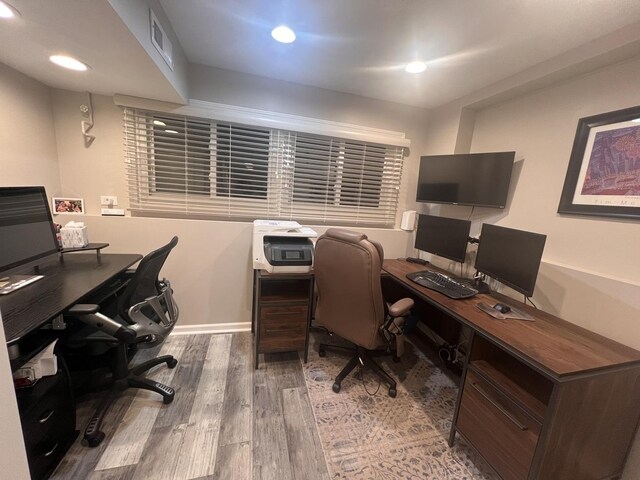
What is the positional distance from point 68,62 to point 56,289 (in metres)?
1.30

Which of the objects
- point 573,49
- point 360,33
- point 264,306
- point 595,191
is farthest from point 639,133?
point 264,306

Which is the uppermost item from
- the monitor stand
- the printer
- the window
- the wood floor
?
the window

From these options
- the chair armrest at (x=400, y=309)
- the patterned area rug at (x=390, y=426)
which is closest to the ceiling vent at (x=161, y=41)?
the chair armrest at (x=400, y=309)

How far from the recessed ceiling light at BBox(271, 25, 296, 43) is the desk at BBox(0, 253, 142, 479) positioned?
182 centimetres

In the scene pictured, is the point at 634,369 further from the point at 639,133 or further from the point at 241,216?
the point at 241,216

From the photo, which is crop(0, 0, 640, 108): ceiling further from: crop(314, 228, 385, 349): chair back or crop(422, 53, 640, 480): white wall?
crop(314, 228, 385, 349): chair back

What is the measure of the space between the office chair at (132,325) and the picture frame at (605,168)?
2536 mm

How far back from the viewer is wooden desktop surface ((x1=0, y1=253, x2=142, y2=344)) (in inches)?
40.1

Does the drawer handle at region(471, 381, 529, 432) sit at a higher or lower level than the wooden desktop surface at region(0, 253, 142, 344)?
lower

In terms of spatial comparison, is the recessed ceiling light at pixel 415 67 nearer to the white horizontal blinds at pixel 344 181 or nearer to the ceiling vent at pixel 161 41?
the white horizontal blinds at pixel 344 181

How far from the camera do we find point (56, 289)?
1319mm

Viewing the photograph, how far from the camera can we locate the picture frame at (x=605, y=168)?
4.48 feet

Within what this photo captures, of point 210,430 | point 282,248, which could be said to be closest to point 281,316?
point 282,248

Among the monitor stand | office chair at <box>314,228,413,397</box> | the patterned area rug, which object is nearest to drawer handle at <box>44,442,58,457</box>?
the monitor stand
